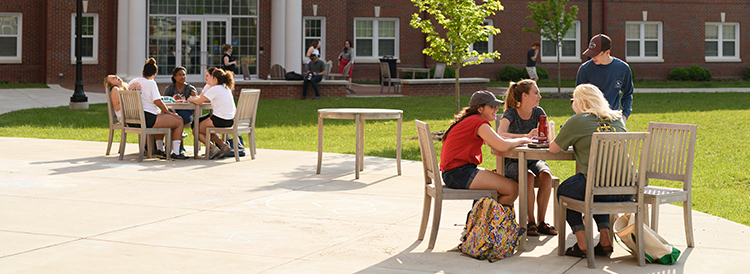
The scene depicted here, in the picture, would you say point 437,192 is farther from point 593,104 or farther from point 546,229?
point 593,104

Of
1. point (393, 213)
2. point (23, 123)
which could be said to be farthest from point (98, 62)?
point (393, 213)

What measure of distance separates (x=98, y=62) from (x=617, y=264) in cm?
2736

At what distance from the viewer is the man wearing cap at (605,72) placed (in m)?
7.08

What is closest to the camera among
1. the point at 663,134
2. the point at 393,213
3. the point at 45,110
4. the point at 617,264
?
the point at 617,264

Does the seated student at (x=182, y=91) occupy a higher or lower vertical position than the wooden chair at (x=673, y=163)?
higher

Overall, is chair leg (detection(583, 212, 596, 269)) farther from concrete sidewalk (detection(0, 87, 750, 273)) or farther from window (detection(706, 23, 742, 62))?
window (detection(706, 23, 742, 62))

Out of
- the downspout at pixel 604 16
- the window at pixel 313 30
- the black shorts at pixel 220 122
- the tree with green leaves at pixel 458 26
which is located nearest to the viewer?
the black shorts at pixel 220 122

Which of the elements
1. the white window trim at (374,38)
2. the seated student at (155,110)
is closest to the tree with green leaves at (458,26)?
the seated student at (155,110)

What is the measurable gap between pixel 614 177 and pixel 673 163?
0.96 m

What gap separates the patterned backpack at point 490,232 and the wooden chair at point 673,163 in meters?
1.08

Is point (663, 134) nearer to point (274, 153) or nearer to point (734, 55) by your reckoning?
point (274, 153)

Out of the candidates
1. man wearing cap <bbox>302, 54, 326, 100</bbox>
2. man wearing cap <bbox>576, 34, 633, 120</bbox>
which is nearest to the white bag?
man wearing cap <bbox>576, 34, 633, 120</bbox>

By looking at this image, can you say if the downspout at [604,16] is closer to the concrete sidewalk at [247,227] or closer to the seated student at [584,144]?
the concrete sidewalk at [247,227]

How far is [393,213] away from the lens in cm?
696
